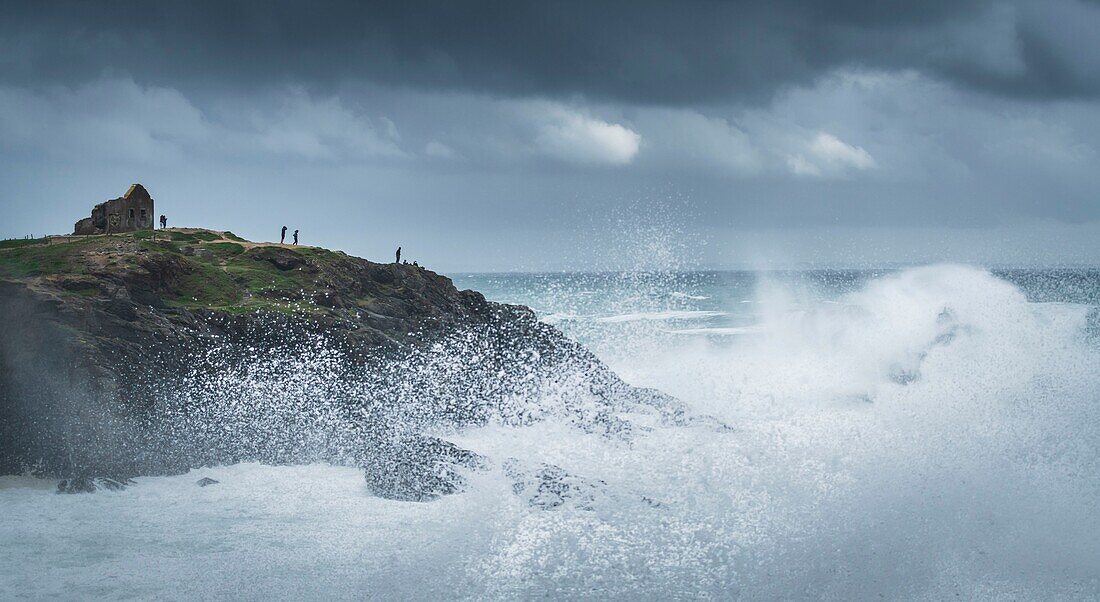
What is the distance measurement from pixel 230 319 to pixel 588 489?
14.4 meters

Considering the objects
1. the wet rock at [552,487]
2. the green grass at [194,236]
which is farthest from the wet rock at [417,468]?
the green grass at [194,236]

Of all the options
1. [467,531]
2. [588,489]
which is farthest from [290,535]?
[588,489]

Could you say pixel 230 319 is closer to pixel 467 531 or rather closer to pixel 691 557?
pixel 467 531

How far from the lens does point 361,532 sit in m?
15.6

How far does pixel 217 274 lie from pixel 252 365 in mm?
6050

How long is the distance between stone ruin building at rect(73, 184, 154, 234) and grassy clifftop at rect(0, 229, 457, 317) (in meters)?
1.26

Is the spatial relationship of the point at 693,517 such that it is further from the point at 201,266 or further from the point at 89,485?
the point at 201,266

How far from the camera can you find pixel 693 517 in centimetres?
1639

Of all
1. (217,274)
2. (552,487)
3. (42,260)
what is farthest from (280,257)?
(552,487)

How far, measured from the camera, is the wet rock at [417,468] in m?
17.7

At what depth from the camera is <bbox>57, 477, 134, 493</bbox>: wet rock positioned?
17.3 m

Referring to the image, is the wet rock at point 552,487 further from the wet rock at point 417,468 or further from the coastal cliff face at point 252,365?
the coastal cliff face at point 252,365

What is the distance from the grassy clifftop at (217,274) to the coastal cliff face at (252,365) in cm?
8

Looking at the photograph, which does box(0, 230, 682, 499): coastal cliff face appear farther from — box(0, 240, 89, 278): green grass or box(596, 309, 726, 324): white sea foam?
box(596, 309, 726, 324): white sea foam
